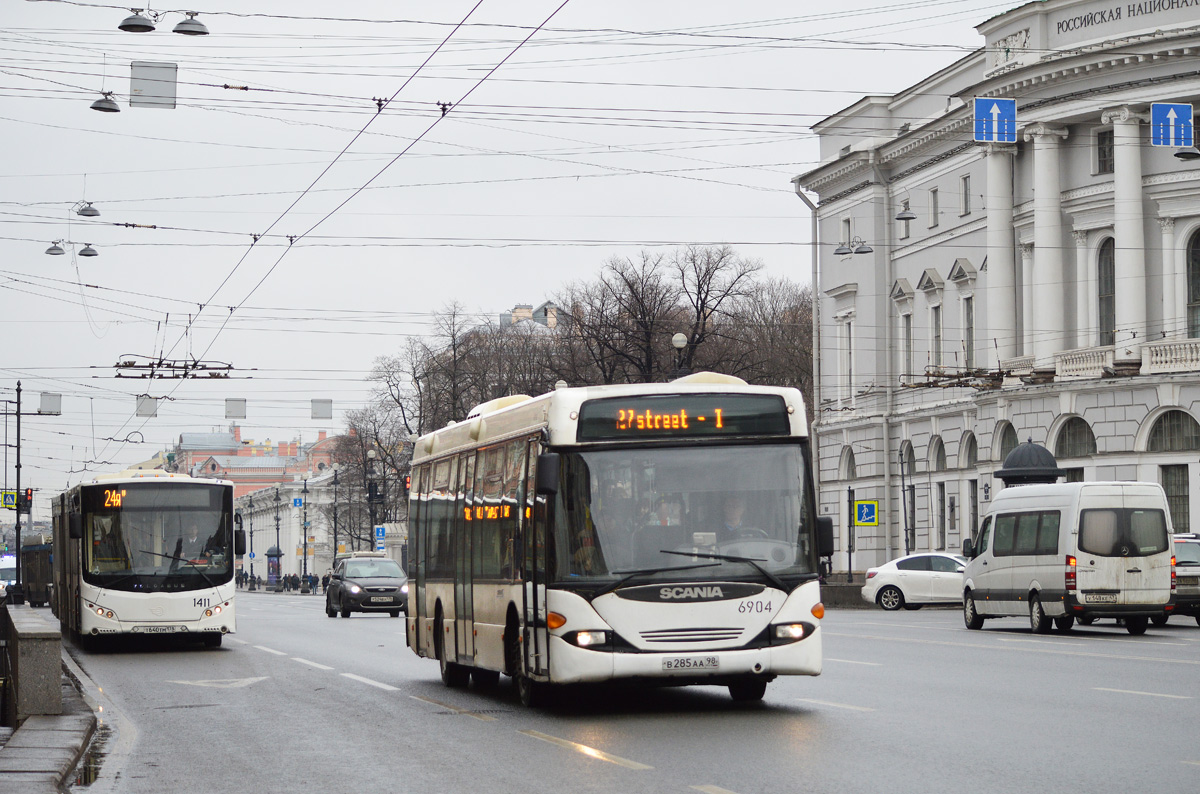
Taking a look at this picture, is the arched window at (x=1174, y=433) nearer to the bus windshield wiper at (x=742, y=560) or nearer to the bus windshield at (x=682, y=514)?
the bus windshield at (x=682, y=514)

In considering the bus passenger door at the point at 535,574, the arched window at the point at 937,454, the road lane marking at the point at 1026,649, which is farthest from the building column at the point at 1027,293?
the bus passenger door at the point at 535,574

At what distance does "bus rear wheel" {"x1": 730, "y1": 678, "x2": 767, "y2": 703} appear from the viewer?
1590cm

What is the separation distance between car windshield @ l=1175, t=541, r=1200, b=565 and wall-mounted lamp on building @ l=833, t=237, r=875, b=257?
26.8m

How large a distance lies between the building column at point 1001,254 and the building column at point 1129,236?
492 cm

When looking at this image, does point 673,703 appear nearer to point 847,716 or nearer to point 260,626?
point 847,716

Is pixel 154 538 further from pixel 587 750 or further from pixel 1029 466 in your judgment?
pixel 1029 466

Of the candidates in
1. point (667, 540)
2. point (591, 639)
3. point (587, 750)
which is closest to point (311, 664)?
point (591, 639)

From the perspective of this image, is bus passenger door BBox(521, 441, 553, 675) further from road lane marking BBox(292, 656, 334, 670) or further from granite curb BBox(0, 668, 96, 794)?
road lane marking BBox(292, 656, 334, 670)

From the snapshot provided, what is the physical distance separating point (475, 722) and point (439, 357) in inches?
2697

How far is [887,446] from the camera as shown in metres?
64.5

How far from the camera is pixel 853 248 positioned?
63.9m

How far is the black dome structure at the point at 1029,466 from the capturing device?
1844 inches

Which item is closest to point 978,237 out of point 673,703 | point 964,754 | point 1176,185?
point 1176,185

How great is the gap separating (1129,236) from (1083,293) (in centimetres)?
279
